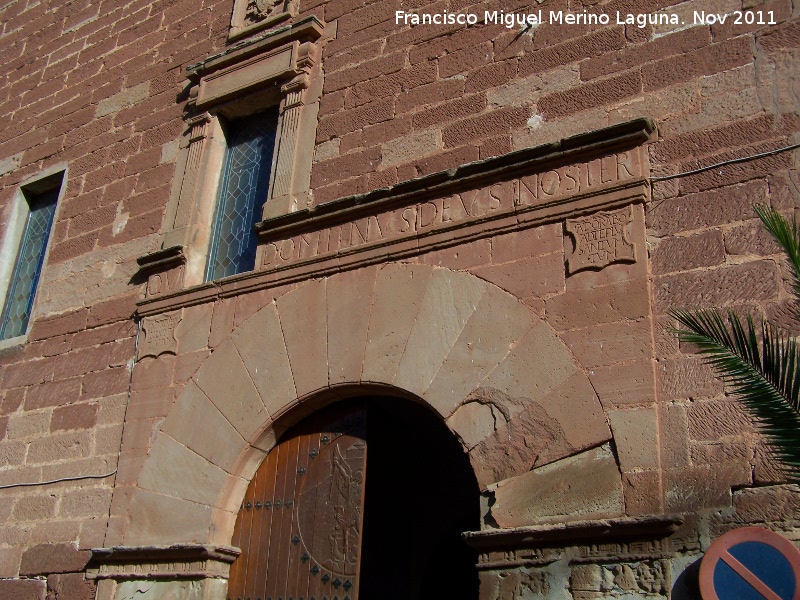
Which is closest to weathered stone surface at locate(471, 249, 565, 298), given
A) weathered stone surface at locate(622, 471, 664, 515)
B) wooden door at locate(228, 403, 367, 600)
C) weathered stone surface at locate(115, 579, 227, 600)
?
weathered stone surface at locate(622, 471, 664, 515)

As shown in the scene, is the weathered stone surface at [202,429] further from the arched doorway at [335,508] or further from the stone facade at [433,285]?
the arched doorway at [335,508]

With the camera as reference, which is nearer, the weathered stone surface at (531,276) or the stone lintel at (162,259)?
the weathered stone surface at (531,276)

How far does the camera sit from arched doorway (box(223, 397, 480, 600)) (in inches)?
188

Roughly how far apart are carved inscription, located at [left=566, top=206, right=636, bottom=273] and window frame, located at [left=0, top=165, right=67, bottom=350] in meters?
4.25

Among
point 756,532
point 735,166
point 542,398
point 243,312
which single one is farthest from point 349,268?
point 756,532

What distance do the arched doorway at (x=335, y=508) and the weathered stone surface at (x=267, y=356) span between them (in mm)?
229

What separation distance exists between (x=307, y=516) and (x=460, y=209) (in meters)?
1.81

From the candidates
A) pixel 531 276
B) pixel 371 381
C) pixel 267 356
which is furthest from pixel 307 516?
pixel 531 276

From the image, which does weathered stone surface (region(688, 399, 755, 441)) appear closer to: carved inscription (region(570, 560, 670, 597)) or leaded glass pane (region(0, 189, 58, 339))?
carved inscription (region(570, 560, 670, 597))

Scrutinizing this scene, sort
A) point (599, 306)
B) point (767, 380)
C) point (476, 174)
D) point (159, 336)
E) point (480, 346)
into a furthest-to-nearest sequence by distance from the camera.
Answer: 1. point (159, 336)
2. point (476, 174)
3. point (480, 346)
4. point (599, 306)
5. point (767, 380)

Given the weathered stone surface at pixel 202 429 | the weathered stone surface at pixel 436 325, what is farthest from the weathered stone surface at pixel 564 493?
the weathered stone surface at pixel 202 429

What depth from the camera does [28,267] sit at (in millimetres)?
7227

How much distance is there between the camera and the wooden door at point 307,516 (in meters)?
4.73

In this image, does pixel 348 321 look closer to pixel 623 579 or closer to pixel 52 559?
pixel 623 579
